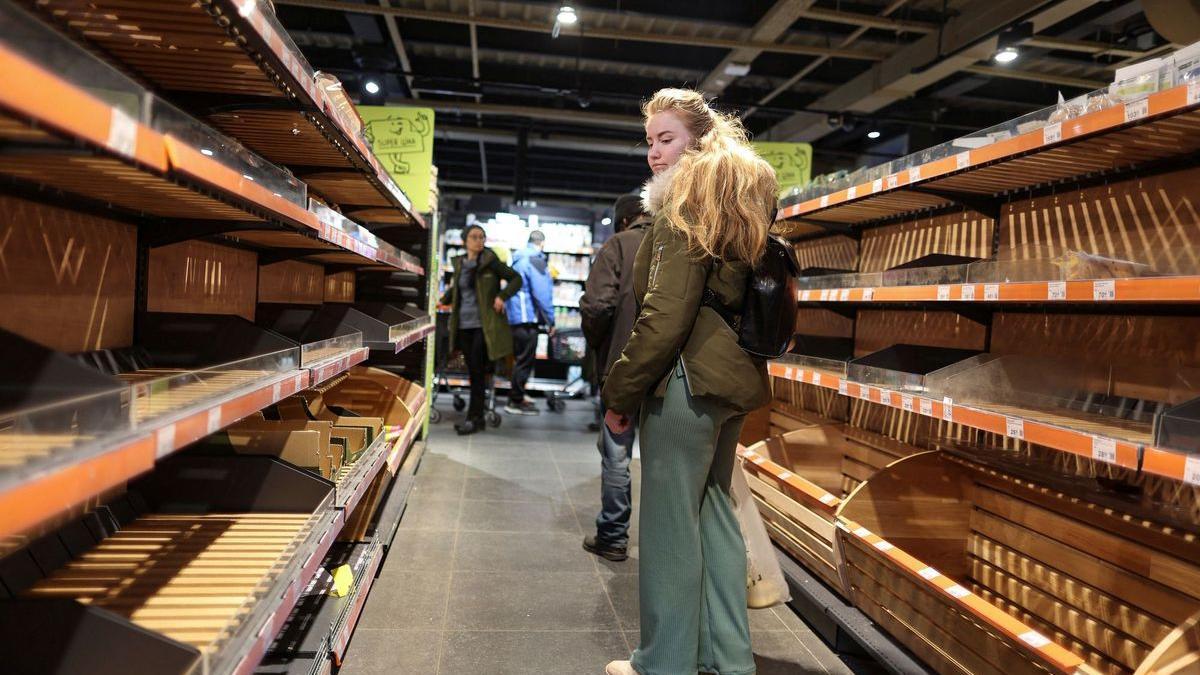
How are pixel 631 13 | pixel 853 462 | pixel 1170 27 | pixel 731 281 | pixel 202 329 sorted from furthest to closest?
pixel 631 13, pixel 853 462, pixel 1170 27, pixel 731 281, pixel 202 329

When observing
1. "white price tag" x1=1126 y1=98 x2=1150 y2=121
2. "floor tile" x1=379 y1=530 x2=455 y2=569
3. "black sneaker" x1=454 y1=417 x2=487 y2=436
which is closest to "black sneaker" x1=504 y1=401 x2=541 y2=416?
"black sneaker" x1=454 y1=417 x2=487 y2=436

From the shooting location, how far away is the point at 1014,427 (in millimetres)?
2043

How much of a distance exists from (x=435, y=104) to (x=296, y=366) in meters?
8.87

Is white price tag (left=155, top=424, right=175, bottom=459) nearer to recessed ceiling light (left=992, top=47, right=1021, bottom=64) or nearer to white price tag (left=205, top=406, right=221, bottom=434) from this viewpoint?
white price tag (left=205, top=406, right=221, bottom=434)

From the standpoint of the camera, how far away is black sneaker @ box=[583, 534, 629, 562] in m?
3.58

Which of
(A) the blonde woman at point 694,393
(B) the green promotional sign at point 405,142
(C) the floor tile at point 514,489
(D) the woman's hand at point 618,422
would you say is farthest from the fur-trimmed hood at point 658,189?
(B) the green promotional sign at point 405,142

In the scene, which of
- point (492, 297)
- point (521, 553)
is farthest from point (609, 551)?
point (492, 297)

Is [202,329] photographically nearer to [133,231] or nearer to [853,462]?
[133,231]

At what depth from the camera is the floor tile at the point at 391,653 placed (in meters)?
2.35

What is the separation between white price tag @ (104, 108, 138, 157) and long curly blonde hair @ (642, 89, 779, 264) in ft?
4.37

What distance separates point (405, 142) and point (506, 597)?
3.68 meters

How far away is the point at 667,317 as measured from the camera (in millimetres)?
1986

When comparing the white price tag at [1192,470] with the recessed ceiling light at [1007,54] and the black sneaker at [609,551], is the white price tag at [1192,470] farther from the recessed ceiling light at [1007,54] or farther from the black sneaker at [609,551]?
the recessed ceiling light at [1007,54]

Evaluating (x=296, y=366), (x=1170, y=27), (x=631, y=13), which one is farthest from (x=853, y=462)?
(x=631, y=13)
